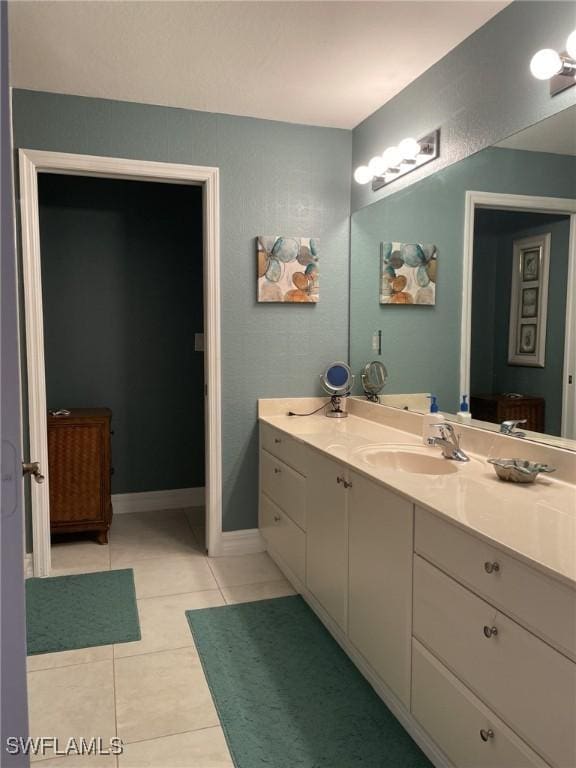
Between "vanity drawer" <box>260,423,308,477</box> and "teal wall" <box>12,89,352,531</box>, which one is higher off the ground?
"teal wall" <box>12,89,352,531</box>

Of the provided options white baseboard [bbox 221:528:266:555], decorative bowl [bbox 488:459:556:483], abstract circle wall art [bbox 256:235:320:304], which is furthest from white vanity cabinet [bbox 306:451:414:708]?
abstract circle wall art [bbox 256:235:320:304]

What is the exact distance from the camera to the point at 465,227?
2.34 metres

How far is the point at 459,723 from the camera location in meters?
1.46

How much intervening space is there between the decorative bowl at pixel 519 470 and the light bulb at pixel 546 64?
1.20 m

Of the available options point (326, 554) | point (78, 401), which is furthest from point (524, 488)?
point (78, 401)

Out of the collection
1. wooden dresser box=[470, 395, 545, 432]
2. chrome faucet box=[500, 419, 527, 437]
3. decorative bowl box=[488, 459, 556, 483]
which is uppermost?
wooden dresser box=[470, 395, 545, 432]

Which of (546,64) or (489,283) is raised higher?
(546,64)

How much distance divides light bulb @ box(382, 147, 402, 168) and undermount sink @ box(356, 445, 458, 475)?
1.35 meters

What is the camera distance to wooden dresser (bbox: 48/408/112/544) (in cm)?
338

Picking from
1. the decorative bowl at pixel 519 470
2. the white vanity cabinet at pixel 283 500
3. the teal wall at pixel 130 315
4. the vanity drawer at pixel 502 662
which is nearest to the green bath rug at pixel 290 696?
the white vanity cabinet at pixel 283 500

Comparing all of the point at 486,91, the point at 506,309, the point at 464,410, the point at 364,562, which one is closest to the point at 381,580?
the point at 364,562

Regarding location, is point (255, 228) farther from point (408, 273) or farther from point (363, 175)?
point (408, 273)

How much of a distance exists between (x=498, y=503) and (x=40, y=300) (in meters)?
2.34

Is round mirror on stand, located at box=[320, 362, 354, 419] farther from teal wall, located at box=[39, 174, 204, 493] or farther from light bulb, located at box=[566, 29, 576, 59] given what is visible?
light bulb, located at box=[566, 29, 576, 59]
